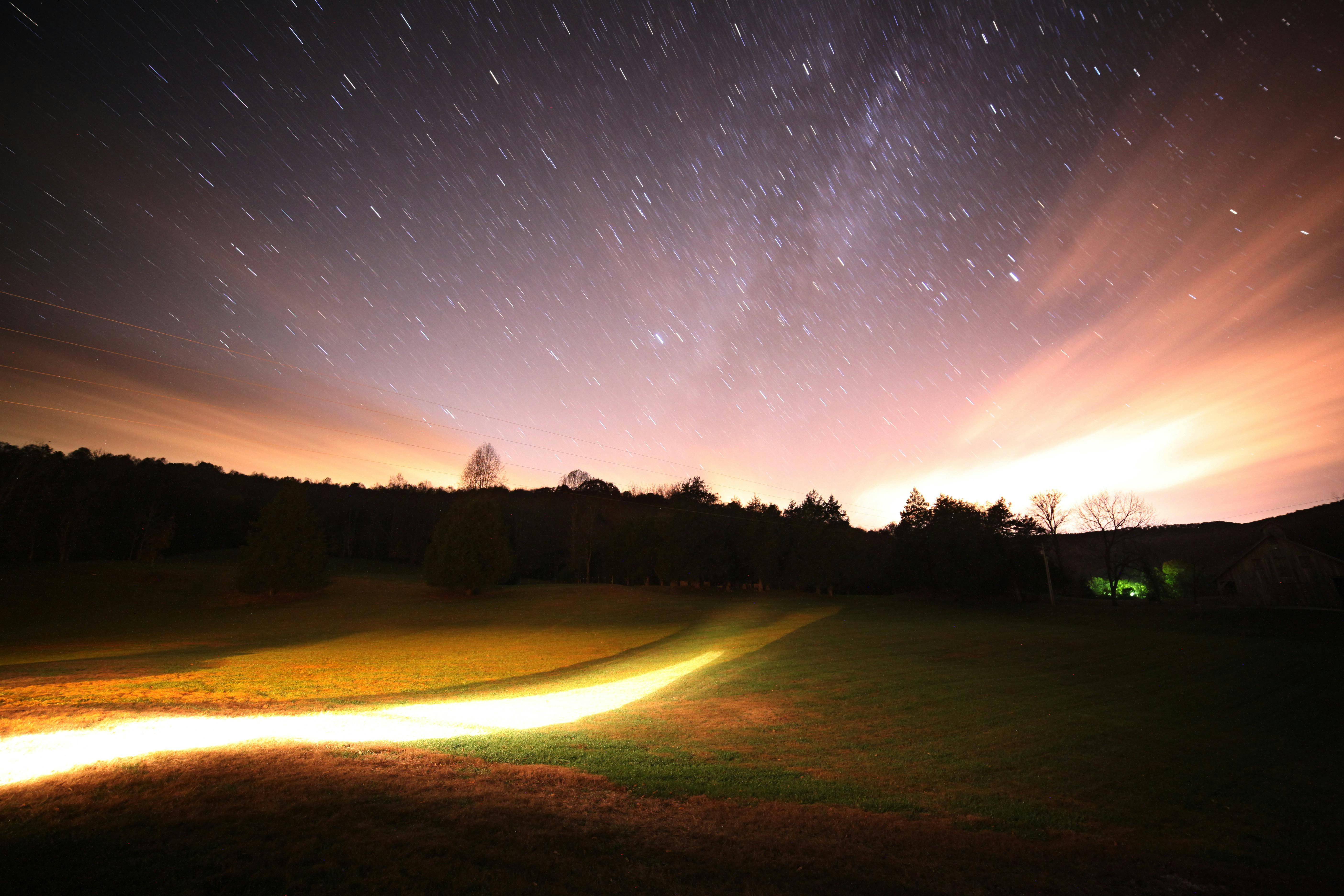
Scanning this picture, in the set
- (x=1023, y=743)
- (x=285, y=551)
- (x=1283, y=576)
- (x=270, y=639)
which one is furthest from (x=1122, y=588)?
(x=285, y=551)

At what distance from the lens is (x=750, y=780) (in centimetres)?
822

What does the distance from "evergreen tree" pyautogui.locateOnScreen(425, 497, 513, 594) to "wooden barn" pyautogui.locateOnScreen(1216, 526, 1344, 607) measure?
59.2 meters

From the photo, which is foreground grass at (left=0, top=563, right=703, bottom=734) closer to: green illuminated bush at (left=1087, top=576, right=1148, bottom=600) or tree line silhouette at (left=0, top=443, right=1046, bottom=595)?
tree line silhouette at (left=0, top=443, right=1046, bottom=595)

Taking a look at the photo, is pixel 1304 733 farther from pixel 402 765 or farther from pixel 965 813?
pixel 402 765

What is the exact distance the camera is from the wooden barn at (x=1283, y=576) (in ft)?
113

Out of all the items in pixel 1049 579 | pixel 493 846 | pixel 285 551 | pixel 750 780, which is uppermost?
pixel 285 551

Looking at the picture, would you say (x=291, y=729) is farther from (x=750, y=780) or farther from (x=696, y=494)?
(x=696, y=494)

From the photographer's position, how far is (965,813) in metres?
7.06

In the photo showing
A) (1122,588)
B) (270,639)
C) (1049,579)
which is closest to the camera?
(270,639)

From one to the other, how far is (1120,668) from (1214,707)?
6.18m

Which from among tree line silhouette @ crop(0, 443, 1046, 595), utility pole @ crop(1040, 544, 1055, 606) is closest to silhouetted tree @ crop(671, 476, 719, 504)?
tree line silhouette @ crop(0, 443, 1046, 595)

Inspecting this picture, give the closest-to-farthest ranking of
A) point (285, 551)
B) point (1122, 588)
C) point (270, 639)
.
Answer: point (270, 639) < point (285, 551) < point (1122, 588)

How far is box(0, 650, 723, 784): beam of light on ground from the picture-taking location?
27.6ft

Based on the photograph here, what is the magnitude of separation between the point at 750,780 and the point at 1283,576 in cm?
4996
